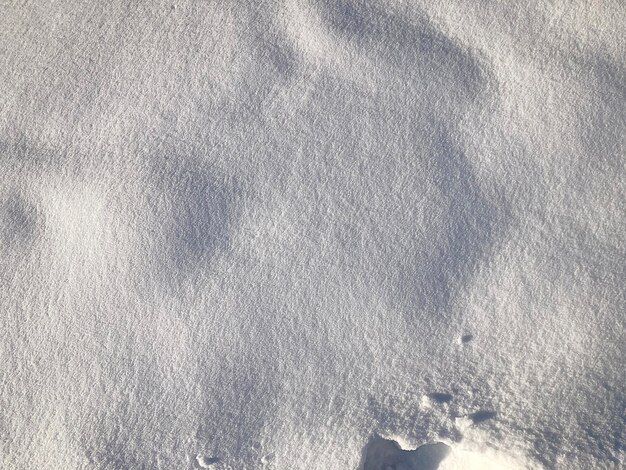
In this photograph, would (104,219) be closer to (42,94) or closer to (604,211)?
(42,94)

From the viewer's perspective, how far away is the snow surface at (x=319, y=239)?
1.08m

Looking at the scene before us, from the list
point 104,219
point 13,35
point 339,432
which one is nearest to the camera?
point 339,432

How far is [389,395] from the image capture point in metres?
1.08

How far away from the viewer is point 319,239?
115 centimetres

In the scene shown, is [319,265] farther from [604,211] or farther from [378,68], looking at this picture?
[604,211]

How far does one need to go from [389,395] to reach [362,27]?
864 millimetres

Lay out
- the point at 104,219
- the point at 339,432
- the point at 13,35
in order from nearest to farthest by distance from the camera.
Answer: the point at 339,432, the point at 104,219, the point at 13,35

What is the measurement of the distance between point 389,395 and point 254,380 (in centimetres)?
29

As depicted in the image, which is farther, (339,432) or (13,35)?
(13,35)

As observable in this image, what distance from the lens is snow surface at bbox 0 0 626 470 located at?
1.08m

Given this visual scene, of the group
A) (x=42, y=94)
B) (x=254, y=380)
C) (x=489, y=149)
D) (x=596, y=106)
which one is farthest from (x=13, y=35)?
(x=596, y=106)

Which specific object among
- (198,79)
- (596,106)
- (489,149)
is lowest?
(198,79)

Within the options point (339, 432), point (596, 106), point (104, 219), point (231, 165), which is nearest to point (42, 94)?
point (104, 219)

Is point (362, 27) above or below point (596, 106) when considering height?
below
